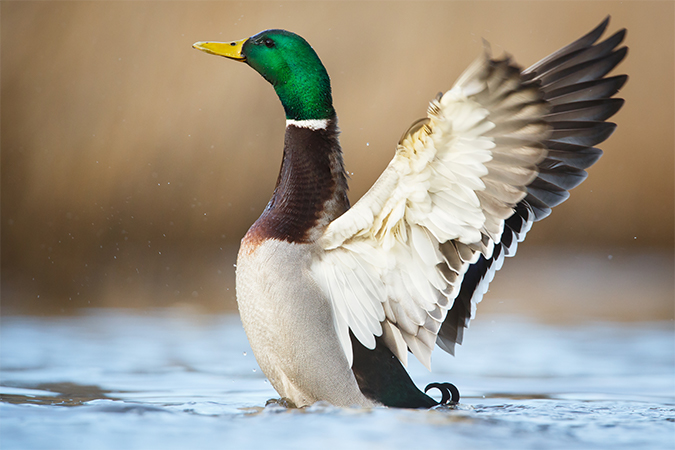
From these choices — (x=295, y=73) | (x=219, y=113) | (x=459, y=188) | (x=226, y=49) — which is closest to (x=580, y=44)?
(x=459, y=188)

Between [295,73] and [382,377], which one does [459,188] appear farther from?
[295,73]

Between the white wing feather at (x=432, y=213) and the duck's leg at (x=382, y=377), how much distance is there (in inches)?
3.5

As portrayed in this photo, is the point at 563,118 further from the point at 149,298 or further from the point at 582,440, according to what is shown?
the point at 149,298

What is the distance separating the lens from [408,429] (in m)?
2.65

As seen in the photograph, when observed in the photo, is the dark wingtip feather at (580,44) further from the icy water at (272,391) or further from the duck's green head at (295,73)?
the icy water at (272,391)

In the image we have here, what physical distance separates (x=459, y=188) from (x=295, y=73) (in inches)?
39.6

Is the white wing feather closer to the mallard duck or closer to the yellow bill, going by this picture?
the mallard duck

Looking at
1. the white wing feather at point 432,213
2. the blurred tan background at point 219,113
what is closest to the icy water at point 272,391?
the white wing feather at point 432,213

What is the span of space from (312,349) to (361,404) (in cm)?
30

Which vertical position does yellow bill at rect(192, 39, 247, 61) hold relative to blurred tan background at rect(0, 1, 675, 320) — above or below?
below

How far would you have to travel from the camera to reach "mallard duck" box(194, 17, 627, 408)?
2553 mm

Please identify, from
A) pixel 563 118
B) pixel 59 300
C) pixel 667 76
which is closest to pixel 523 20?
pixel 667 76

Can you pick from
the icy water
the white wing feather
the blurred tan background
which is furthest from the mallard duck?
the blurred tan background

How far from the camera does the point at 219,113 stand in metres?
8.20
